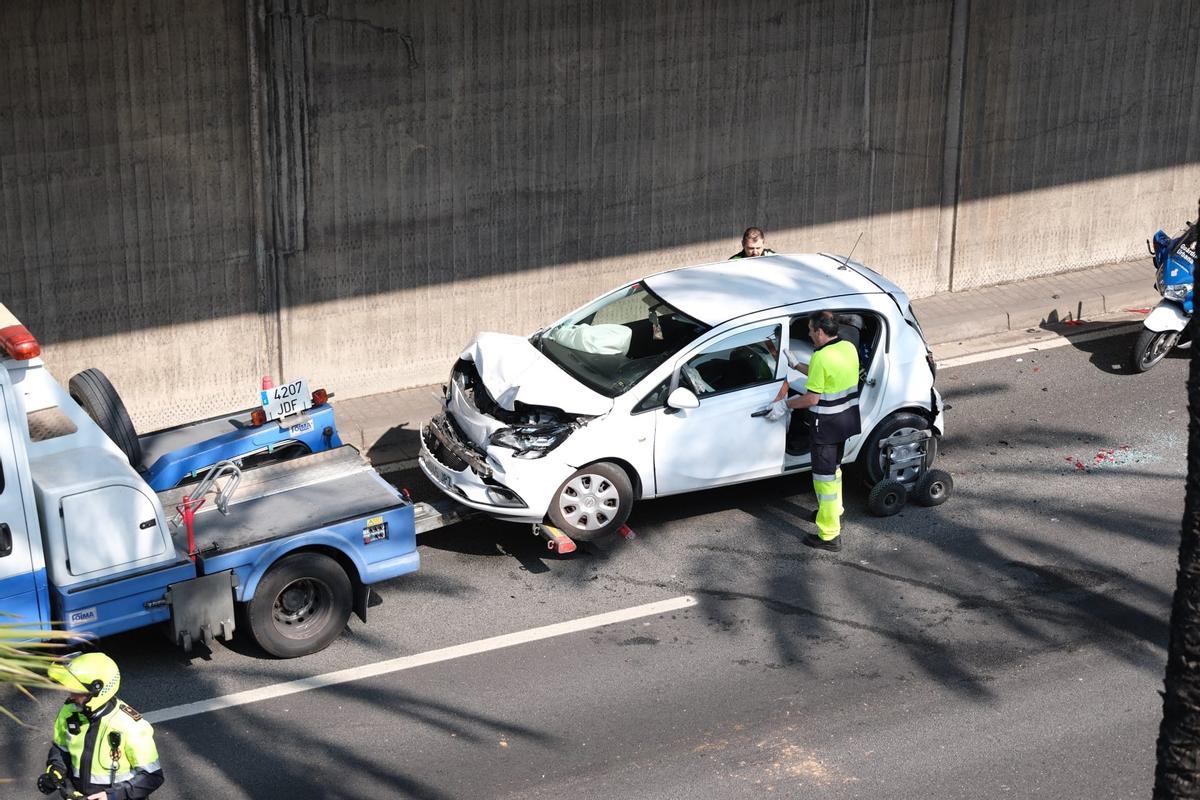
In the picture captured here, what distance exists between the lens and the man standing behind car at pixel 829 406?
1055 centimetres

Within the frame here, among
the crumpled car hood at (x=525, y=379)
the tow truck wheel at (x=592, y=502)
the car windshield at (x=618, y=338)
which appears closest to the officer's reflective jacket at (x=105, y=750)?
the tow truck wheel at (x=592, y=502)

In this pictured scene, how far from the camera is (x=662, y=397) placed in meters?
10.6

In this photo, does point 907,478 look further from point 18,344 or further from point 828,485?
point 18,344

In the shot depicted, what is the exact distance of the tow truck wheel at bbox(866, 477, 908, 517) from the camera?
11.2 meters

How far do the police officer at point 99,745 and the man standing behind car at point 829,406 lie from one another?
5242 mm

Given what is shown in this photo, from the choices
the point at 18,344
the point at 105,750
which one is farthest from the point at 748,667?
the point at 18,344

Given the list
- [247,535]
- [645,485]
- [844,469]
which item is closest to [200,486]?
[247,535]

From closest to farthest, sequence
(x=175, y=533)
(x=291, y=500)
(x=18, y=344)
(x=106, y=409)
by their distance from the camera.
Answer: (x=18, y=344), (x=175, y=533), (x=291, y=500), (x=106, y=409)

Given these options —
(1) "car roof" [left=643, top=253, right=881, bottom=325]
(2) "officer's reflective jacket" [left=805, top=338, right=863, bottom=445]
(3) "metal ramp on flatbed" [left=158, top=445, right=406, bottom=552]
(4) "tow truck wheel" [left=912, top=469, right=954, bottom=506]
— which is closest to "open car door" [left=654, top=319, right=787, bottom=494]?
(1) "car roof" [left=643, top=253, right=881, bottom=325]

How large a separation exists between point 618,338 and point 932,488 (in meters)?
2.57

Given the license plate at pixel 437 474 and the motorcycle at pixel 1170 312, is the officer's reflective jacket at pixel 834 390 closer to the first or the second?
the license plate at pixel 437 474

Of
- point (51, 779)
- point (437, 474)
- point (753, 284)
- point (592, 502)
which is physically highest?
point (753, 284)

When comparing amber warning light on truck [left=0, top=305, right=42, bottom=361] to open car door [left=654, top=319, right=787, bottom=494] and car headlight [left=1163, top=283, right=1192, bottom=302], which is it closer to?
open car door [left=654, top=319, right=787, bottom=494]

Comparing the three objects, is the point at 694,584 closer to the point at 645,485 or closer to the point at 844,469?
the point at 645,485
